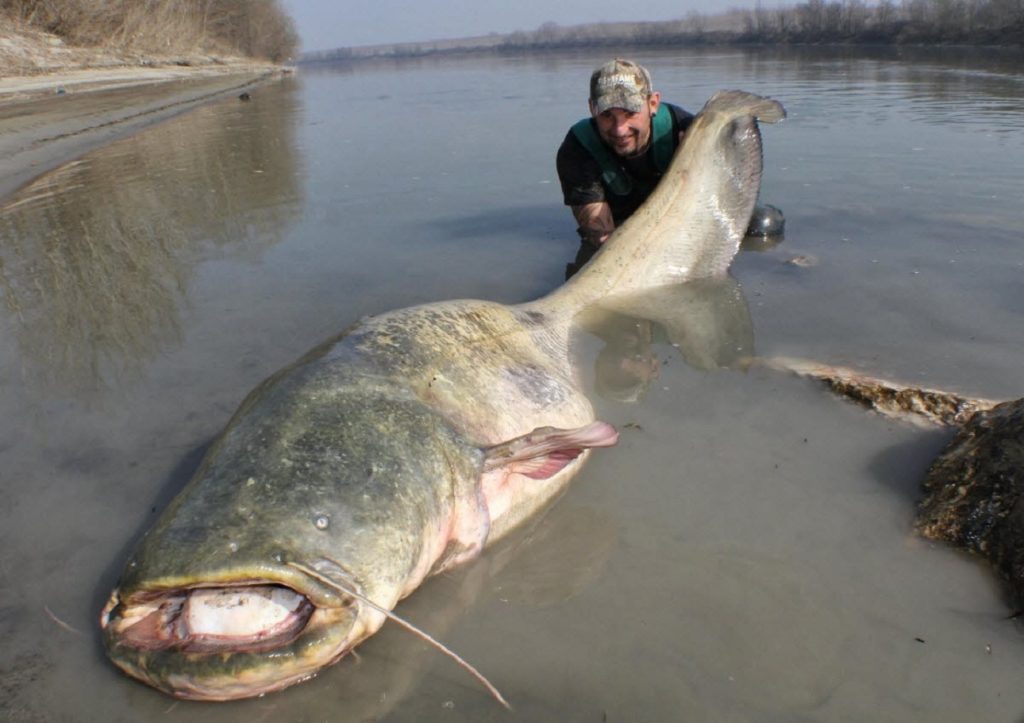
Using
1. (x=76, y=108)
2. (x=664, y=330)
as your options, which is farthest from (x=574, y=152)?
(x=76, y=108)

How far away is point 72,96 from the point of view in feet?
63.8

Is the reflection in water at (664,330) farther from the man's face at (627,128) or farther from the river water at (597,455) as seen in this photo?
the man's face at (627,128)

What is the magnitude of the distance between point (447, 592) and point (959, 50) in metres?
38.5

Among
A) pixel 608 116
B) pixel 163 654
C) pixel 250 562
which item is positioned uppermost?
pixel 608 116

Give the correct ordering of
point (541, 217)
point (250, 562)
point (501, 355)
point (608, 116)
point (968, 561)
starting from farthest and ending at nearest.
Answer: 1. point (541, 217)
2. point (608, 116)
3. point (501, 355)
4. point (968, 561)
5. point (250, 562)

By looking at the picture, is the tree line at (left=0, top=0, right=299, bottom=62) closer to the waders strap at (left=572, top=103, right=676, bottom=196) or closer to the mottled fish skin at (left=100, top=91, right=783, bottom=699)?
the waders strap at (left=572, top=103, right=676, bottom=196)

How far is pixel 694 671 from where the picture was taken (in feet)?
6.46

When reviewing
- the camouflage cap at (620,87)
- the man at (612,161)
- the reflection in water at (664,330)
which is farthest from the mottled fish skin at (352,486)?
the man at (612,161)

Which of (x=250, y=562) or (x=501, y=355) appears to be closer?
(x=250, y=562)

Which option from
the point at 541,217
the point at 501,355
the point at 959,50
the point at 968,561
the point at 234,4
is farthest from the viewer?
the point at 234,4

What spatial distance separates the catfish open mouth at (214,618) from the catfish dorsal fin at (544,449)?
766 millimetres

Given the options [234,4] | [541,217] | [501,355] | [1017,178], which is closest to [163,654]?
[501,355]

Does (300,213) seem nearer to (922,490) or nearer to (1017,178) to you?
(922,490)

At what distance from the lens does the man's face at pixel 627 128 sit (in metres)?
4.87
